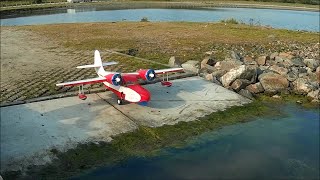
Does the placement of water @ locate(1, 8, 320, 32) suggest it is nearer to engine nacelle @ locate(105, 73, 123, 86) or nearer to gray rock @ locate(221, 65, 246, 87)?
gray rock @ locate(221, 65, 246, 87)

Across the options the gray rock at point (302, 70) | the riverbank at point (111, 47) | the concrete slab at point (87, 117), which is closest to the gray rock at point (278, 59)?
the gray rock at point (302, 70)

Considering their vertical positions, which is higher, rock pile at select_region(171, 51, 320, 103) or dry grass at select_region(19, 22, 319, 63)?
dry grass at select_region(19, 22, 319, 63)

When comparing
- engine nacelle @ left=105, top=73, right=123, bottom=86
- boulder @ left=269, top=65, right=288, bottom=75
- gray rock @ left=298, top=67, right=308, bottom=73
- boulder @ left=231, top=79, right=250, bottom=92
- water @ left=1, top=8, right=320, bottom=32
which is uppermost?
water @ left=1, top=8, right=320, bottom=32

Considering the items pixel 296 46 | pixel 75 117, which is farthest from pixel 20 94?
pixel 296 46

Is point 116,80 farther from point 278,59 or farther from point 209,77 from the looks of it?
point 278,59

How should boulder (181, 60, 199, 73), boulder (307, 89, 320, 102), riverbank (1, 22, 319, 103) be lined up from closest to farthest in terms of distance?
boulder (307, 89, 320, 102) → riverbank (1, 22, 319, 103) → boulder (181, 60, 199, 73)

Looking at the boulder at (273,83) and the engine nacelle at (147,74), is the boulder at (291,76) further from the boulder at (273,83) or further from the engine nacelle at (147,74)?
the engine nacelle at (147,74)

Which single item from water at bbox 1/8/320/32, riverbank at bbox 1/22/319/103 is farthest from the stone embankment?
water at bbox 1/8/320/32
